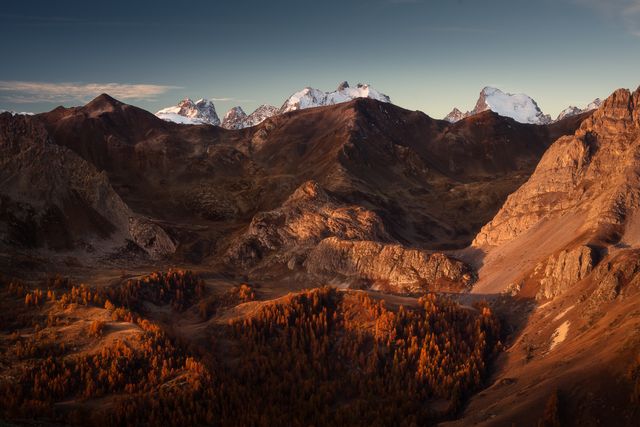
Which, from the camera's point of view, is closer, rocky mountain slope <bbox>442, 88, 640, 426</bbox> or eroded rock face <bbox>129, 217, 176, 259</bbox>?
rocky mountain slope <bbox>442, 88, 640, 426</bbox>

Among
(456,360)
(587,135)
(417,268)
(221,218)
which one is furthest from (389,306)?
(221,218)

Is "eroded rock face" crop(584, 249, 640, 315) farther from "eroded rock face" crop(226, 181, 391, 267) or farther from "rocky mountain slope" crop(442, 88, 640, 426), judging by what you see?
"eroded rock face" crop(226, 181, 391, 267)

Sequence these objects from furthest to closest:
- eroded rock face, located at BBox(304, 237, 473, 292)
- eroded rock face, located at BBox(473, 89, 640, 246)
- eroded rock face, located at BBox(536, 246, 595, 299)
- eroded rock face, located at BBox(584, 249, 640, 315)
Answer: eroded rock face, located at BBox(304, 237, 473, 292)
eroded rock face, located at BBox(473, 89, 640, 246)
eroded rock face, located at BBox(536, 246, 595, 299)
eroded rock face, located at BBox(584, 249, 640, 315)

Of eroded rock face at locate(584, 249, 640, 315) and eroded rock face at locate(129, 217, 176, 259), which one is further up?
eroded rock face at locate(584, 249, 640, 315)

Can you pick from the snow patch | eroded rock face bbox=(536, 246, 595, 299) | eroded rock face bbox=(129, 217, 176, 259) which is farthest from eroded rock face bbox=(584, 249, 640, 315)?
eroded rock face bbox=(129, 217, 176, 259)

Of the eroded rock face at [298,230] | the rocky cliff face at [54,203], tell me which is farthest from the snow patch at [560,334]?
the rocky cliff face at [54,203]

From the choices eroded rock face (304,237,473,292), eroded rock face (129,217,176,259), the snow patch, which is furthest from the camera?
eroded rock face (129,217,176,259)

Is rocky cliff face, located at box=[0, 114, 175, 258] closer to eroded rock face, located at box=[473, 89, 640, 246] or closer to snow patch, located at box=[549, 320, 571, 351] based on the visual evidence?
eroded rock face, located at box=[473, 89, 640, 246]

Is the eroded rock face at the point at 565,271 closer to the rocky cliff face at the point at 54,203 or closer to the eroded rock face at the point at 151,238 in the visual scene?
the eroded rock face at the point at 151,238
